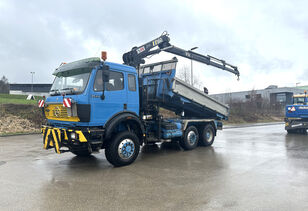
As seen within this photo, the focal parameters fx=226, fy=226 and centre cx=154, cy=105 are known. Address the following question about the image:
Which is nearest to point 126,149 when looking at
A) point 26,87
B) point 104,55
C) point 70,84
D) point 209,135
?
point 70,84

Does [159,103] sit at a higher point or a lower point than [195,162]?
higher

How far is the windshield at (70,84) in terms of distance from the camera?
5.73m

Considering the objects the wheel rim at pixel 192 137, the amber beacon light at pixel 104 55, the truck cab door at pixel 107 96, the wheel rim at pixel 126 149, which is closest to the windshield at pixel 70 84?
the truck cab door at pixel 107 96

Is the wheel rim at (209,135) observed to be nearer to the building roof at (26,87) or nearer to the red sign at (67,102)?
the red sign at (67,102)

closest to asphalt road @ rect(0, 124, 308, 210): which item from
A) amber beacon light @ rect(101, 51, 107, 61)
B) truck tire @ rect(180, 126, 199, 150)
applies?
truck tire @ rect(180, 126, 199, 150)

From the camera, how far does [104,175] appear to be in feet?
18.0

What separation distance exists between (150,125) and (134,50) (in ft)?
9.83

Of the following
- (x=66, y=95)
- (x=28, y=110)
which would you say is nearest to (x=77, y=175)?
(x=66, y=95)

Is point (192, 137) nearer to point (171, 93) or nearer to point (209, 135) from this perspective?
point (209, 135)

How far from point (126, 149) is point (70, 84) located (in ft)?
7.65

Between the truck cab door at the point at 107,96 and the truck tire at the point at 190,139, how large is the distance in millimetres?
3235

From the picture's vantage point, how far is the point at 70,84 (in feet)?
20.0

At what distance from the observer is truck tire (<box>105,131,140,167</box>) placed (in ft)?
19.5

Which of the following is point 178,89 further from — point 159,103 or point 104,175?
point 104,175
